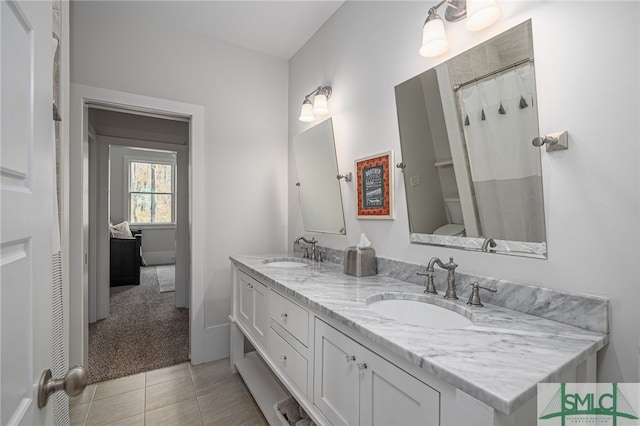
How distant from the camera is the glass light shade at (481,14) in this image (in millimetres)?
1172

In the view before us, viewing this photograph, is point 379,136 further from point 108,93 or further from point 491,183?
point 108,93

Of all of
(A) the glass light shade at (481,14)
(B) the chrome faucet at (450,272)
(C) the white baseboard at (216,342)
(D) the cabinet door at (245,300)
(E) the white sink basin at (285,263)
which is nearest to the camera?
(A) the glass light shade at (481,14)

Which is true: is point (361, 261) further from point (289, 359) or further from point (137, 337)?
point (137, 337)

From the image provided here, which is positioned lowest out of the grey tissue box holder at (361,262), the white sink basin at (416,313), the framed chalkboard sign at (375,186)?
the white sink basin at (416,313)

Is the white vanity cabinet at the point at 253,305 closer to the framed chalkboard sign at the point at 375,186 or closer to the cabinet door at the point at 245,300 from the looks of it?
the cabinet door at the point at 245,300

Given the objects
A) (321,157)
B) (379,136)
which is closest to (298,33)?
(321,157)

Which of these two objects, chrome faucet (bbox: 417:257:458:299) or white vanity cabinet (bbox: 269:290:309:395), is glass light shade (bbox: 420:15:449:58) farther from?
white vanity cabinet (bbox: 269:290:309:395)

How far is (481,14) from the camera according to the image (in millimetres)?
1192

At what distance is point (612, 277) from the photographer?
0.91 m

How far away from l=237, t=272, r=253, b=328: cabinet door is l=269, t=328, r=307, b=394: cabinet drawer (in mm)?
376

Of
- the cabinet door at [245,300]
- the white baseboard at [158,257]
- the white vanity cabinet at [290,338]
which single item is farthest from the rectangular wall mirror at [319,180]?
the white baseboard at [158,257]

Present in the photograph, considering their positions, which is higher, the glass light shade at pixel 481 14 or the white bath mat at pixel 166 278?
the glass light shade at pixel 481 14

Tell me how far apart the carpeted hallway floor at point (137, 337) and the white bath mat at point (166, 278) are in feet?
1.39

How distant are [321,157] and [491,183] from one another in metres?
1.32
